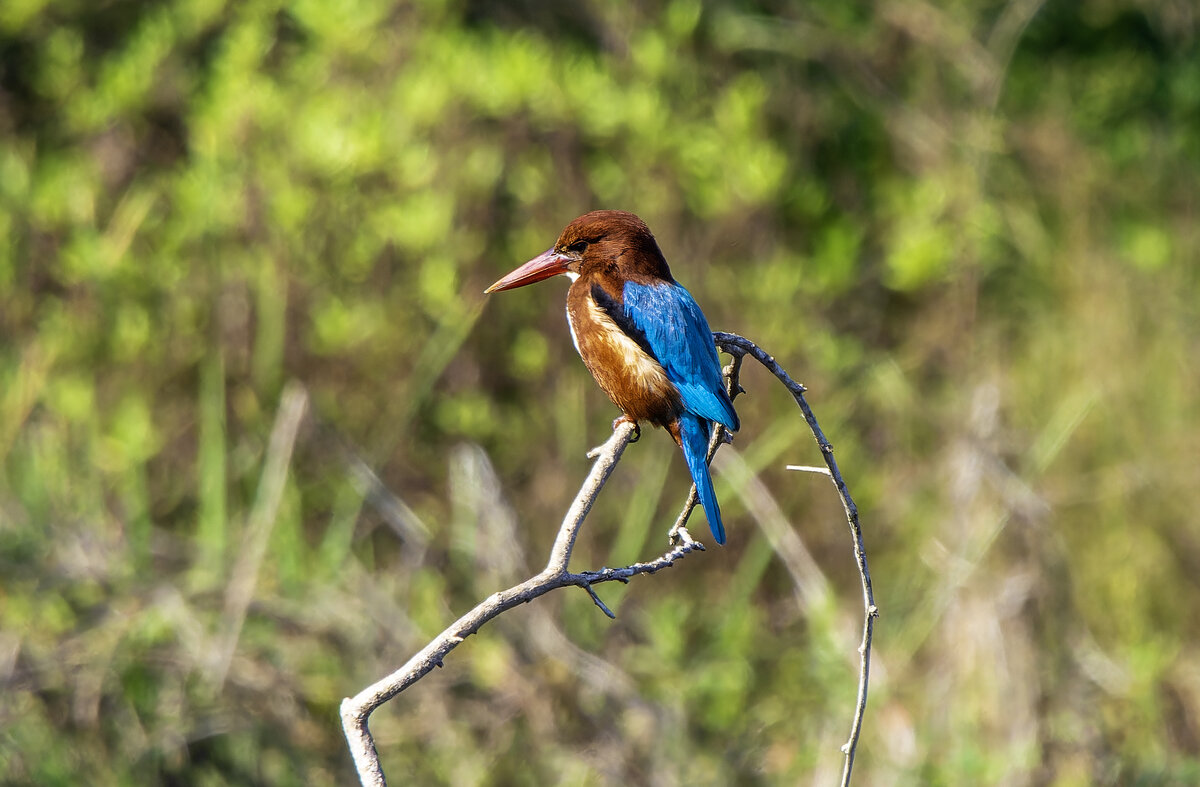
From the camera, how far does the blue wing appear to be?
2.40 meters

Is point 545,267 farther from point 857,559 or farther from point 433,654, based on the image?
point 433,654

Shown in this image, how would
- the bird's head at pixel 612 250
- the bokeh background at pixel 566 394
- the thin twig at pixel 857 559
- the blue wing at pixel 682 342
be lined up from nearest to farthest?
the thin twig at pixel 857 559 < the blue wing at pixel 682 342 < the bird's head at pixel 612 250 < the bokeh background at pixel 566 394

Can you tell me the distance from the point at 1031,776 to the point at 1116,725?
1.71ft

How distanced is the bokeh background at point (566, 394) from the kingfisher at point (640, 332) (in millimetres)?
760

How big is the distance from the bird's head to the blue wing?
4cm

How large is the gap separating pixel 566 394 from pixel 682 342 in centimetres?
186

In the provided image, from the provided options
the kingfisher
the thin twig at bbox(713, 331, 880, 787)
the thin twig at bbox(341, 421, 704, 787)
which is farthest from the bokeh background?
the thin twig at bbox(341, 421, 704, 787)

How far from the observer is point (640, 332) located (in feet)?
8.21

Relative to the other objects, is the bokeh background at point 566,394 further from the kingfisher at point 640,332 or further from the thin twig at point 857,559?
the thin twig at point 857,559

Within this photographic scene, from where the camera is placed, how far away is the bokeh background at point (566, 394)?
3455mm

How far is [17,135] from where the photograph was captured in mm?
4922

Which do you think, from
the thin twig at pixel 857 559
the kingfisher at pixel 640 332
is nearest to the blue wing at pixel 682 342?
the kingfisher at pixel 640 332

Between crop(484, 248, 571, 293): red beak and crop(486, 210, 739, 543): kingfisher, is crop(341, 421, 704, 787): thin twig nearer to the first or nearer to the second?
crop(486, 210, 739, 543): kingfisher

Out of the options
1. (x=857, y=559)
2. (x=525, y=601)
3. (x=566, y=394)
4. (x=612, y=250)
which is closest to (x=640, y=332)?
(x=612, y=250)
